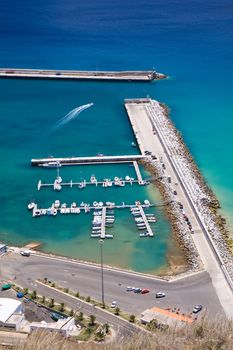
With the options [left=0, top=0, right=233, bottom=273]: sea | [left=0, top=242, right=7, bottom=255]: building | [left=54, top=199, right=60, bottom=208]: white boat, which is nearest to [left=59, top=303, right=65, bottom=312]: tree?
[left=0, top=0, right=233, bottom=273]: sea

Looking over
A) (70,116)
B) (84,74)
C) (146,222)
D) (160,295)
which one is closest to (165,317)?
(160,295)

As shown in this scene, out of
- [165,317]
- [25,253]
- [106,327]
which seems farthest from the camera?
[25,253]

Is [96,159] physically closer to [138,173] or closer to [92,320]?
[138,173]

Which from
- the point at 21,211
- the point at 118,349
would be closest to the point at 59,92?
the point at 21,211

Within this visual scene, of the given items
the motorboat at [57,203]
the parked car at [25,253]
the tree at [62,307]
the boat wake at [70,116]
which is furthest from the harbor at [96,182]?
the tree at [62,307]

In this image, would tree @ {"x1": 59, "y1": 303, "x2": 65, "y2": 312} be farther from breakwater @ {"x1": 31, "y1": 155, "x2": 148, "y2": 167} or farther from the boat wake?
the boat wake

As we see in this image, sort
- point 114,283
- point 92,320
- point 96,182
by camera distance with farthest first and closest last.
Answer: point 96,182
point 114,283
point 92,320
